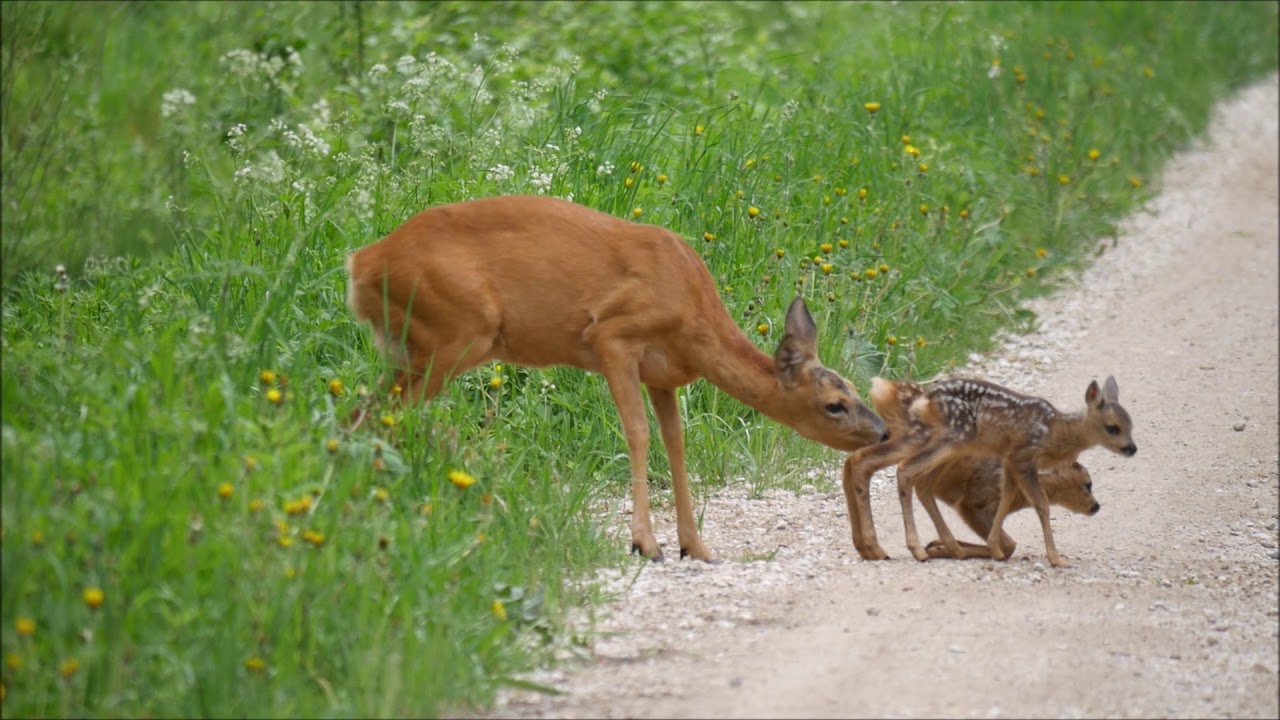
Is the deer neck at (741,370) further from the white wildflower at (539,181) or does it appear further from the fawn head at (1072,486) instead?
the white wildflower at (539,181)

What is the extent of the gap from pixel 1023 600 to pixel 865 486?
1.01 m

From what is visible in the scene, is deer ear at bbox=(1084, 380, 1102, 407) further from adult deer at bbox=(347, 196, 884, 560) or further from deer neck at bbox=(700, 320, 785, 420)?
deer neck at bbox=(700, 320, 785, 420)

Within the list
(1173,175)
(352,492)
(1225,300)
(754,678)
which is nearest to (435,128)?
(352,492)

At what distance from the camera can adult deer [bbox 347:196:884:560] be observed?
6.88 m

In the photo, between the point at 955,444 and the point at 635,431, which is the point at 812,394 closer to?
the point at 955,444

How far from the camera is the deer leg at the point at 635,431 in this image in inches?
275

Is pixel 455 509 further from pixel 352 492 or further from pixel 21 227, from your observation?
pixel 21 227

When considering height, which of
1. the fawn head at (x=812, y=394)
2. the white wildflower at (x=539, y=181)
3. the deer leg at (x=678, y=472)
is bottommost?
the deer leg at (x=678, y=472)

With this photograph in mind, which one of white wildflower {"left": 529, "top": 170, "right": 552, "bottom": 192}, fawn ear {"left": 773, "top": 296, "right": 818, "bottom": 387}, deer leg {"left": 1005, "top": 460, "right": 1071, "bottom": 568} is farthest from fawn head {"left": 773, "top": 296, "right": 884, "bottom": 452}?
white wildflower {"left": 529, "top": 170, "right": 552, "bottom": 192}

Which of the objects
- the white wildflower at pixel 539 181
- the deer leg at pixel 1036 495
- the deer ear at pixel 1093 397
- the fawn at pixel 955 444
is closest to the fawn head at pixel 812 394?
the fawn at pixel 955 444

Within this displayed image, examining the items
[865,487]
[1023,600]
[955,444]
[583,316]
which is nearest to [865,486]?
[865,487]

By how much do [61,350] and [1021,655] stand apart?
3793 millimetres

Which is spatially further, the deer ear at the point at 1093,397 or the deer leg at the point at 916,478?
the deer ear at the point at 1093,397

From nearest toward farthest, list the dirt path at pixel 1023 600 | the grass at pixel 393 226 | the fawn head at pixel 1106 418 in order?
the grass at pixel 393 226 < the dirt path at pixel 1023 600 < the fawn head at pixel 1106 418
